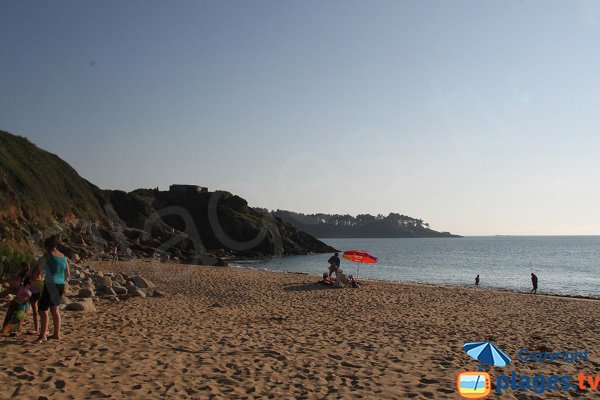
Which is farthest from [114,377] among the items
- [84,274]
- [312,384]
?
[84,274]

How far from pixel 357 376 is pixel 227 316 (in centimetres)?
650

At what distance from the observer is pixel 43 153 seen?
45.2m

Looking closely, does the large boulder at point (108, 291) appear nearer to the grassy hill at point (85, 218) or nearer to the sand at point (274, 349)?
the sand at point (274, 349)

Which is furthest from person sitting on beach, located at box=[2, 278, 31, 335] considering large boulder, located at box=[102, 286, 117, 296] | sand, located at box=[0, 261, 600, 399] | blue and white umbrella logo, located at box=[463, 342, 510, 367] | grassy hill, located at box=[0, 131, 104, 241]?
grassy hill, located at box=[0, 131, 104, 241]

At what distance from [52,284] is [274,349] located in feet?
13.8

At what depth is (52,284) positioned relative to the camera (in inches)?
313

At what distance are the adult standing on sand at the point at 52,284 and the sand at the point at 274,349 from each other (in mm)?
390

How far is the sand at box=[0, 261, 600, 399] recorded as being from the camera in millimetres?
6246

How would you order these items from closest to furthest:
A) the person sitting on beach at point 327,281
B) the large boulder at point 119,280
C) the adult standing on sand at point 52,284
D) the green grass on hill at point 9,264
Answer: the adult standing on sand at point 52,284 < the green grass on hill at point 9,264 < the large boulder at point 119,280 < the person sitting on beach at point 327,281

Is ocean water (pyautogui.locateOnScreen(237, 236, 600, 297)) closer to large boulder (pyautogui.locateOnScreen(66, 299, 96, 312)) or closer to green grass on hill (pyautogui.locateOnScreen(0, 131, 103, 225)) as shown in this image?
green grass on hill (pyautogui.locateOnScreen(0, 131, 103, 225))

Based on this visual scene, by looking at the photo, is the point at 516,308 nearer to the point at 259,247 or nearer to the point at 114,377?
the point at 114,377

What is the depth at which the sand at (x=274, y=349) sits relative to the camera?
625 centimetres
